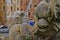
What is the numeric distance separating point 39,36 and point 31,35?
41mm

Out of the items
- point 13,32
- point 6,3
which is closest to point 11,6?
point 6,3

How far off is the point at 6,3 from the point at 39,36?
1692 millimetres

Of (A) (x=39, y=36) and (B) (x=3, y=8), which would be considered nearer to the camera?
(A) (x=39, y=36)

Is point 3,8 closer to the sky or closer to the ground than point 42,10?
closer to the ground

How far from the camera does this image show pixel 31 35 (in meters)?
0.55

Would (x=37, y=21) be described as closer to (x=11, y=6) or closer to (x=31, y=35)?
(x=31, y=35)

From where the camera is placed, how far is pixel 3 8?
7.46 feet

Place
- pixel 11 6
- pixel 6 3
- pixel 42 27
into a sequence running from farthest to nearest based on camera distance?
pixel 6 3 → pixel 11 6 → pixel 42 27

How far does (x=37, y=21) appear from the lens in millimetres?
514

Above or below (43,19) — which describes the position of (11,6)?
below

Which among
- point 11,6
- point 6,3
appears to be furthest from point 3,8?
point 11,6

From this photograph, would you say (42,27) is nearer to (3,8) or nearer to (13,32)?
(13,32)

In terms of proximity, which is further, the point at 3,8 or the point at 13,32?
the point at 3,8

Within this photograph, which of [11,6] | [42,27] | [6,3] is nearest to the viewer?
[42,27]
